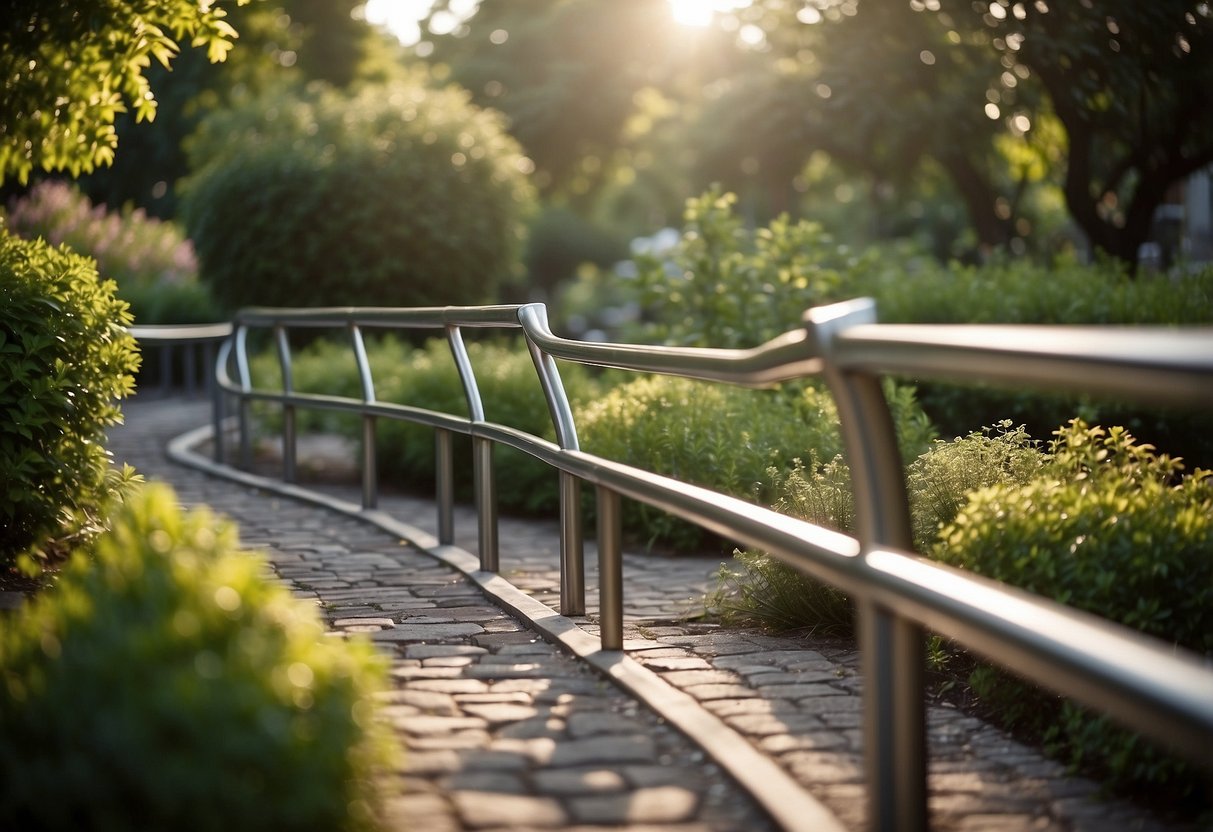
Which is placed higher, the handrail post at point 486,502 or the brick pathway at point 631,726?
the handrail post at point 486,502

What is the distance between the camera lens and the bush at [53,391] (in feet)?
17.9

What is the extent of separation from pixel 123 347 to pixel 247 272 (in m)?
10.3

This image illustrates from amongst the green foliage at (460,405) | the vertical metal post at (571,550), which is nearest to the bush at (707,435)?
the green foliage at (460,405)

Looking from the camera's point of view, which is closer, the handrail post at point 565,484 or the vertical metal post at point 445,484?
the handrail post at point 565,484

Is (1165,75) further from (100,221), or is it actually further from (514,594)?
(100,221)

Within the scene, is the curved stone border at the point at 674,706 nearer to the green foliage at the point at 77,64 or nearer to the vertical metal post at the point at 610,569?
the vertical metal post at the point at 610,569

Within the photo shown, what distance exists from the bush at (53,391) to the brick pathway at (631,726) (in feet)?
3.24

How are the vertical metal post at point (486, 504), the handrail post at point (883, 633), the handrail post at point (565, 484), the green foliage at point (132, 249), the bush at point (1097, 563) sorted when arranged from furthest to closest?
1. the green foliage at point (132, 249)
2. the vertical metal post at point (486, 504)
3. the handrail post at point (565, 484)
4. the bush at point (1097, 563)
5. the handrail post at point (883, 633)

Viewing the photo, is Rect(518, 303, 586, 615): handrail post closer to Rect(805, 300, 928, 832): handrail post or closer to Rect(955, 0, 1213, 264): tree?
Rect(805, 300, 928, 832): handrail post

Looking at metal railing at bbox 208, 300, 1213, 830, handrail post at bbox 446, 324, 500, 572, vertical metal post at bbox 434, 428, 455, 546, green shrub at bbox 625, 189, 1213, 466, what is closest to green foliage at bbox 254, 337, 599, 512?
green shrub at bbox 625, 189, 1213, 466

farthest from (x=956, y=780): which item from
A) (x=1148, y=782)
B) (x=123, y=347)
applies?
(x=123, y=347)

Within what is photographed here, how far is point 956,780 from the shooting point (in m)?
3.62

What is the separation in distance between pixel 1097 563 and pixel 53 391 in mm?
3749

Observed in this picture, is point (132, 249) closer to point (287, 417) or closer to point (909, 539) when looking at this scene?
point (287, 417)
